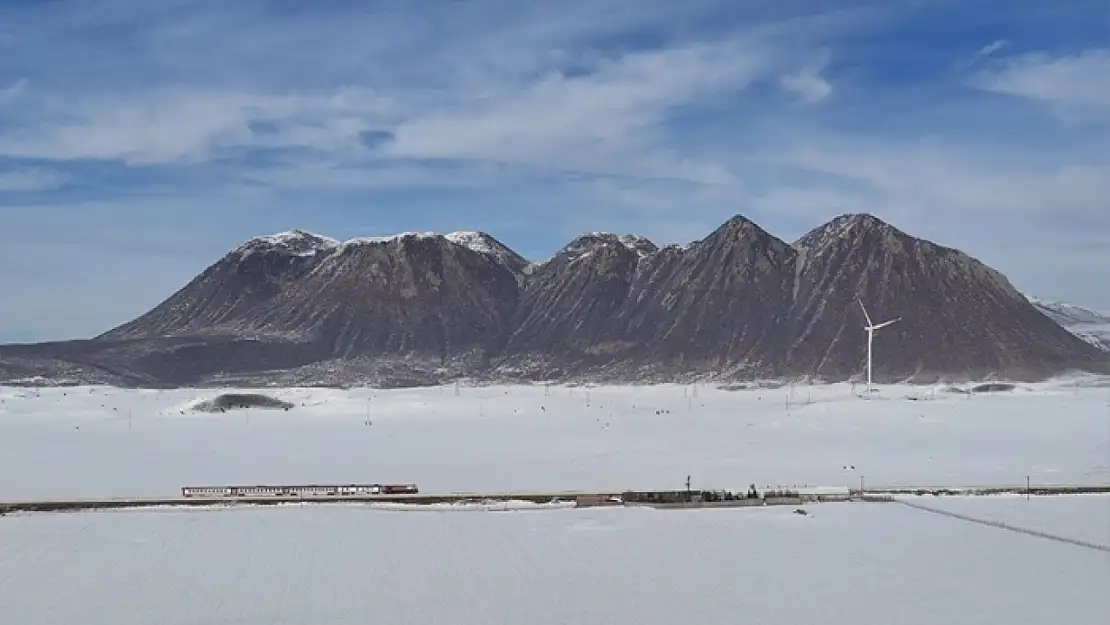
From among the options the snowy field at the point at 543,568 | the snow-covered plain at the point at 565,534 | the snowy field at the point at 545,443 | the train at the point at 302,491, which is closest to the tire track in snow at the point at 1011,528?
the snow-covered plain at the point at 565,534

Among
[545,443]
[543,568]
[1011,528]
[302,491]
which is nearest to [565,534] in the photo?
[543,568]

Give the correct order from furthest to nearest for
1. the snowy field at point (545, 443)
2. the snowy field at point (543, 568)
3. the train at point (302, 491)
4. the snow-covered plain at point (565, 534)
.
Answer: the snowy field at point (545, 443), the train at point (302, 491), the snow-covered plain at point (565, 534), the snowy field at point (543, 568)

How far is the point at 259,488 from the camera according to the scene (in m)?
64.7

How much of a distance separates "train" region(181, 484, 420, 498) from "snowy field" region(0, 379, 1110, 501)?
3.23m

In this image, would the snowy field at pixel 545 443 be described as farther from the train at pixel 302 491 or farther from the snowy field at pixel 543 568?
the snowy field at pixel 543 568

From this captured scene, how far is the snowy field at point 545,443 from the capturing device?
71250 mm

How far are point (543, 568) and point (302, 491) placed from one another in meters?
25.6

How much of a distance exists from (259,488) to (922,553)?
38035 mm

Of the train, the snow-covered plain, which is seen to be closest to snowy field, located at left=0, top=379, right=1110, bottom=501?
the snow-covered plain

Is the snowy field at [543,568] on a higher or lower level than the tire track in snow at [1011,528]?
lower

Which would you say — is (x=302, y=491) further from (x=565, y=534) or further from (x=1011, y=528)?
(x=1011, y=528)

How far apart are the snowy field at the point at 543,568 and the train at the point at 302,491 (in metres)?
4.27

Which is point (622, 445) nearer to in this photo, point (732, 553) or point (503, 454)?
point (503, 454)

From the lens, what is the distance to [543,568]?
1710 inches
